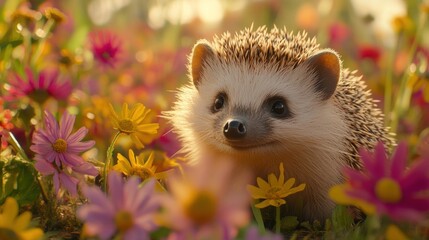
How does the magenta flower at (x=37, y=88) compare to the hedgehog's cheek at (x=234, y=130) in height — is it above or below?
above

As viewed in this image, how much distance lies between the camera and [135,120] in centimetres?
293

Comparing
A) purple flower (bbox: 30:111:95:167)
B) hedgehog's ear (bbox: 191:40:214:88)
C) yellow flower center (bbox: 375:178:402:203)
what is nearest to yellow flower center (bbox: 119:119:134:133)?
purple flower (bbox: 30:111:95:167)

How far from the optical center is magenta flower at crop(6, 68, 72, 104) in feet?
11.7

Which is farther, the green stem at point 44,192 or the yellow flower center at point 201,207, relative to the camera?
the green stem at point 44,192

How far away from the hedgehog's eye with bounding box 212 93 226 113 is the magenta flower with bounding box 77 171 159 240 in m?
1.52

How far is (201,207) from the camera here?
1.78 metres

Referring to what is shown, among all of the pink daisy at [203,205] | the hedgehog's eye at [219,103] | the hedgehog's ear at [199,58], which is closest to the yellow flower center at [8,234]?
the pink daisy at [203,205]

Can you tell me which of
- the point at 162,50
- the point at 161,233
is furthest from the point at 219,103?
the point at 162,50

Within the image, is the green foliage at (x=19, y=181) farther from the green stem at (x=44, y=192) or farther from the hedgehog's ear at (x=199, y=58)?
the hedgehog's ear at (x=199, y=58)

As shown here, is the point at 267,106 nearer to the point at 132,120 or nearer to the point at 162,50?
the point at 132,120

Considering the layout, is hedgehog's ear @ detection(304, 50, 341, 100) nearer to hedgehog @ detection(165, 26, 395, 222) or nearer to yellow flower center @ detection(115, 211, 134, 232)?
hedgehog @ detection(165, 26, 395, 222)

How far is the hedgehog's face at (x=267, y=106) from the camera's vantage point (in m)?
3.18

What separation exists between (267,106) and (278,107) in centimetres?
6

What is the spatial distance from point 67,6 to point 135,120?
20.1 feet
